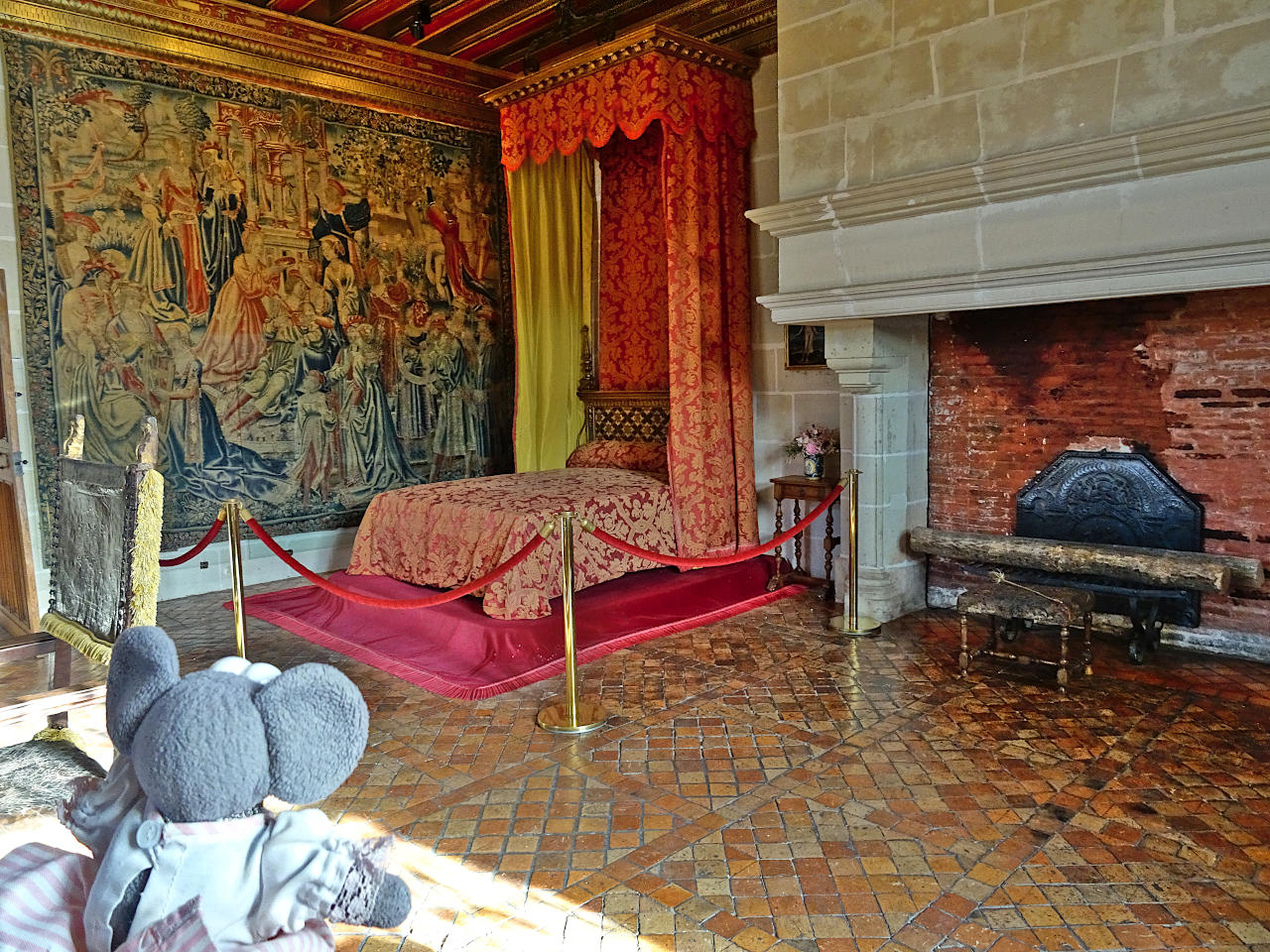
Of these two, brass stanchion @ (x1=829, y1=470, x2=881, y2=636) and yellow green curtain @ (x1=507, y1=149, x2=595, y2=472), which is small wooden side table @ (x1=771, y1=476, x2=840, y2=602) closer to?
brass stanchion @ (x1=829, y1=470, x2=881, y2=636)

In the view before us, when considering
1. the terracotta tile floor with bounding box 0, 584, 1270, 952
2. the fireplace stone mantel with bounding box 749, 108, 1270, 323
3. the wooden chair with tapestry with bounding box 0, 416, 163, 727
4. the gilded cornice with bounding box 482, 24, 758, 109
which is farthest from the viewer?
the gilded cornice with bounding box 482, 24, 758, 109

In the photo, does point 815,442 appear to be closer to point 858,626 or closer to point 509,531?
point 858,626

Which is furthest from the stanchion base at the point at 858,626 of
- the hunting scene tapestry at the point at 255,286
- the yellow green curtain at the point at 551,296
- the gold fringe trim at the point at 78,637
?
the hunting scene tapestry at the point at 255,286

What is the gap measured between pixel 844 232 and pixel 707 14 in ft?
9.15

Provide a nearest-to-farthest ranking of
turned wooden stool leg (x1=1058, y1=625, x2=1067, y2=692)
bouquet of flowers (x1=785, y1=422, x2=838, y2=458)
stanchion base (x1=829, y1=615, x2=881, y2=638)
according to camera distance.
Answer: turned wooden stool leg (x1=1058, y1=625, x2=1067, y2=692)
stanchion base (x1=829, y1=615, x2=881, y2=638)
bouquet of flowers (x1=785, y1=422, x2=838, y2=458)

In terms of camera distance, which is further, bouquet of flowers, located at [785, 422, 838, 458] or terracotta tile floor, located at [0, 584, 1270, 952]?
bouquet of flowers, located at [785, 422, 838, 458]

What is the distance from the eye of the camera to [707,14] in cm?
683

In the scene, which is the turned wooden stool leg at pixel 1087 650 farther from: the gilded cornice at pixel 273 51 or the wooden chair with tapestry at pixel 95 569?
the gilded cornice at pixel 273 51

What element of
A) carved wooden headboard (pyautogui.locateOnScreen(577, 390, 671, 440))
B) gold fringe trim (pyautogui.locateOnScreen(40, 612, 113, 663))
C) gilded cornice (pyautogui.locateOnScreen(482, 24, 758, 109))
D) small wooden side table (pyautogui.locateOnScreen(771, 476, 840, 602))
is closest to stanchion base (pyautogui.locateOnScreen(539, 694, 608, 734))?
Result: gold fringe trim (pyautogui.locateOnScreen(40, 612, 113, 663))

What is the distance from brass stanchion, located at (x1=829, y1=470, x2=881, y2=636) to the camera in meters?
5.39

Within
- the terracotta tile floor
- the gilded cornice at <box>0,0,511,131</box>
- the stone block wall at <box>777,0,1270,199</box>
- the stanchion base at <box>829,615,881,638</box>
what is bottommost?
the terracotta tile floor

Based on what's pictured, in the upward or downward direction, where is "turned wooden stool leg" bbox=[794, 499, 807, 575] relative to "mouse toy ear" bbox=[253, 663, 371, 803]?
downward

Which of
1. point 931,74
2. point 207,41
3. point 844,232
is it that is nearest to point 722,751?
point 844,232

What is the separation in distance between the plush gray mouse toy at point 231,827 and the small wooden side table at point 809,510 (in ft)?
16.0
